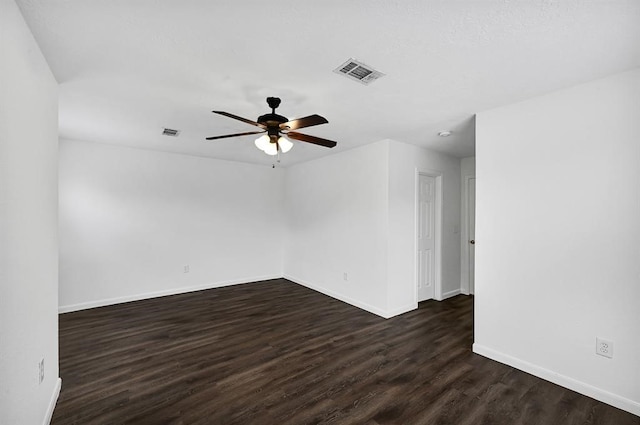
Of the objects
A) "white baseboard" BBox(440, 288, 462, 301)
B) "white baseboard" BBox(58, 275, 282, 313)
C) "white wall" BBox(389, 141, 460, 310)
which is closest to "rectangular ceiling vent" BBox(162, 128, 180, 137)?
"white baseboard" BBox(58, 275, 282, 313)

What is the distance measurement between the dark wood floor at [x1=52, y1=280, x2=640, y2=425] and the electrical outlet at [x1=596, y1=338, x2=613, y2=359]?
37 cm

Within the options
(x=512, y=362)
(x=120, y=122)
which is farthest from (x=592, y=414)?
(x=120, y=122)

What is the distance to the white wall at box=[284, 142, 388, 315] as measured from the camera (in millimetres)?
3945

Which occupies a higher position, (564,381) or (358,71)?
(358,71)

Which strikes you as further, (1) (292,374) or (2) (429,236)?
(2) (429,236)

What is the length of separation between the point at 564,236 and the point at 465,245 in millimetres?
2764

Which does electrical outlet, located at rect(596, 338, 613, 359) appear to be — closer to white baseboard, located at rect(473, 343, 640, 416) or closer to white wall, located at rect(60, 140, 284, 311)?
white baseboard, located at rect(473, 343, 640, 416)

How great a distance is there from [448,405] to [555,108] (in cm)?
254

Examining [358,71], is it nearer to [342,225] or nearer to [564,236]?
[564,236]

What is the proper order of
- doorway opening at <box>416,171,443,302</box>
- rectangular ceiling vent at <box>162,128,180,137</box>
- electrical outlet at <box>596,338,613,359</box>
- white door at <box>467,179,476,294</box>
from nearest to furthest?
electrical outlet at <box>596,338,613,359</box> < rectangular ceiling vent at <box>162,128,180,137</box> < doorway opening at <box>416,171,443,302</box> < white door at <box>467,179,476,294</box>

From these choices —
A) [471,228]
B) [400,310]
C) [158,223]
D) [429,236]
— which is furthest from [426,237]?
[158,223]

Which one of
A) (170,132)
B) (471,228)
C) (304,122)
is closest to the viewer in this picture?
(304,122)

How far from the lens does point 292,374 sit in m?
2.46

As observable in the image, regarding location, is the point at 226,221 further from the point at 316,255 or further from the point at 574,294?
the point at 574,294
